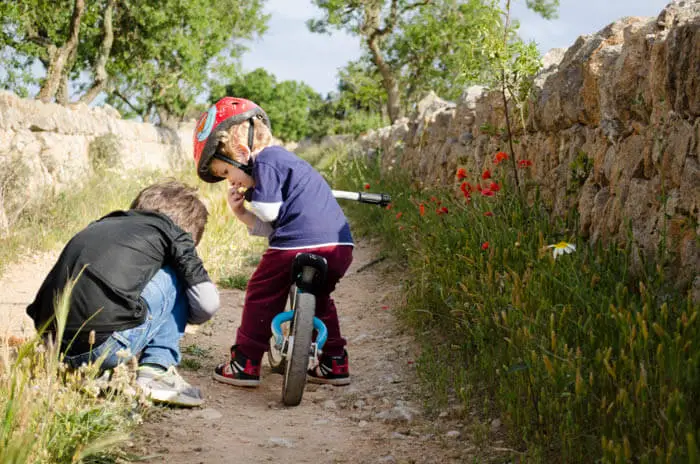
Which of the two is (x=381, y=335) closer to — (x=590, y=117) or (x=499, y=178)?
(x=499, y=178)

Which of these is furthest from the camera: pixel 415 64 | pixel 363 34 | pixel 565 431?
pixel 415 64

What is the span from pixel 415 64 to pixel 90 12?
13.5 m

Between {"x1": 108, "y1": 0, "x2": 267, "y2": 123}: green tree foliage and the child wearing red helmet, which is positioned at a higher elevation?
{"x1": 108, "y1": 0, "x2": 267, "y2": 123}: green tree foliage

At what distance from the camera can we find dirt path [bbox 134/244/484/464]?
2.78 m

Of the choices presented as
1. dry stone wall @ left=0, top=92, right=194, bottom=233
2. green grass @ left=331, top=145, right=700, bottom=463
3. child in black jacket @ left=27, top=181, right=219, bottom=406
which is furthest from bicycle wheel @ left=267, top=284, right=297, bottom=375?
dry stone wall @ left=0, top=92, right=194, bottom=233

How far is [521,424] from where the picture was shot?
269 cm

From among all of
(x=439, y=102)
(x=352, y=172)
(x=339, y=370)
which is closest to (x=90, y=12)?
(x=352, y=172)

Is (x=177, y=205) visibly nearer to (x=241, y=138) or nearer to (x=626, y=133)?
(x=241, y=138)

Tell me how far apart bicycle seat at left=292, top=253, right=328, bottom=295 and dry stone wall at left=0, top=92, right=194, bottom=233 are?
4589mm

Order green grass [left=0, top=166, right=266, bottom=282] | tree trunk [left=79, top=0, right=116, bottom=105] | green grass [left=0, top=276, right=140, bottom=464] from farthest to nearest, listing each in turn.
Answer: tree trunk [left=79, top=0, right=116, bottom=105] < green grass [left=0, top=166, right=266, bottom=282] < green grass [left=0, top=276, right=140, bottom=464]

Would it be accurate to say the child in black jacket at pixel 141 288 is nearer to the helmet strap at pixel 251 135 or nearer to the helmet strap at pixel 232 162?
the helmet strap at pixel 232 162

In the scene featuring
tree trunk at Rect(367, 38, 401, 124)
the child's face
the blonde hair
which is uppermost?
tree trunk at Rect(367, 38, 401, 124)

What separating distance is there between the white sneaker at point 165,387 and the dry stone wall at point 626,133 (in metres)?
2.12

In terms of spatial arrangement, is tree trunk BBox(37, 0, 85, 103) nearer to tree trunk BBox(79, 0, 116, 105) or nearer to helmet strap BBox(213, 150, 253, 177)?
tree trunk BBox(79, 0, 116, 105)
